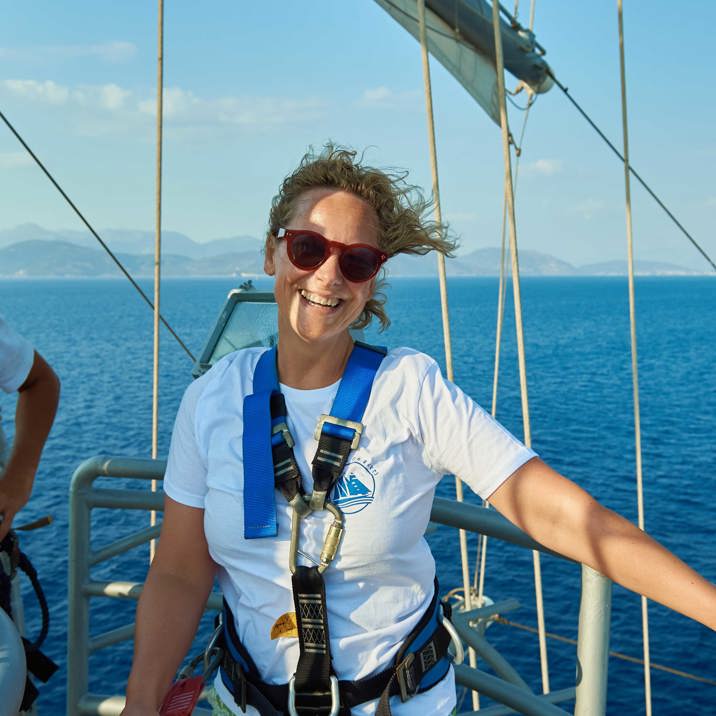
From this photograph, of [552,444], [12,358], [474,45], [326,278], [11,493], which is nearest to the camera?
[326,278]

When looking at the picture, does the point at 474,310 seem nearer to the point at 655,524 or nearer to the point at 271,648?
the point at 655,524

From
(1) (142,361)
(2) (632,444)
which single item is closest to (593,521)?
(2) (632,444)

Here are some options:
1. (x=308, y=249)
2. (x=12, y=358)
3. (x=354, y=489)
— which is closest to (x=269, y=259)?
(x=308, y=249)

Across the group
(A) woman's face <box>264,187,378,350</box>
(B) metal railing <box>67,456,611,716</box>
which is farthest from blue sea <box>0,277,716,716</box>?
(A) woman's face <box>264,187,378,350</box>

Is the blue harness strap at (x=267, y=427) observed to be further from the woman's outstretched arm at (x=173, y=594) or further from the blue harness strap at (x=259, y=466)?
the woman's outstretched arm at (x=173, y=594)

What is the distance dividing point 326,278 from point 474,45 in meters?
7.79

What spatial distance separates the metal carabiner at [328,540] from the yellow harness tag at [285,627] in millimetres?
109

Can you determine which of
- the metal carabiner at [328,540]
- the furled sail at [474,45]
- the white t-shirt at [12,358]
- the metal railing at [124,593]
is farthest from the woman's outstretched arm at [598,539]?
the furled sail at [474,45]

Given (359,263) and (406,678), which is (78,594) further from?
(359,263)

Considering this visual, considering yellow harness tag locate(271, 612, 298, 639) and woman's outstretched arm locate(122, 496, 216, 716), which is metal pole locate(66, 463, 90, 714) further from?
yellow harness tag locate(271, 612, 298, 639)

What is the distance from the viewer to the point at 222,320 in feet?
21.0

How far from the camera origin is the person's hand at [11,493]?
8.73 ft

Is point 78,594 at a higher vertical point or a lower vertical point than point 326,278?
lower

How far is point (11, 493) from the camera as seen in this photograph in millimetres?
2682
